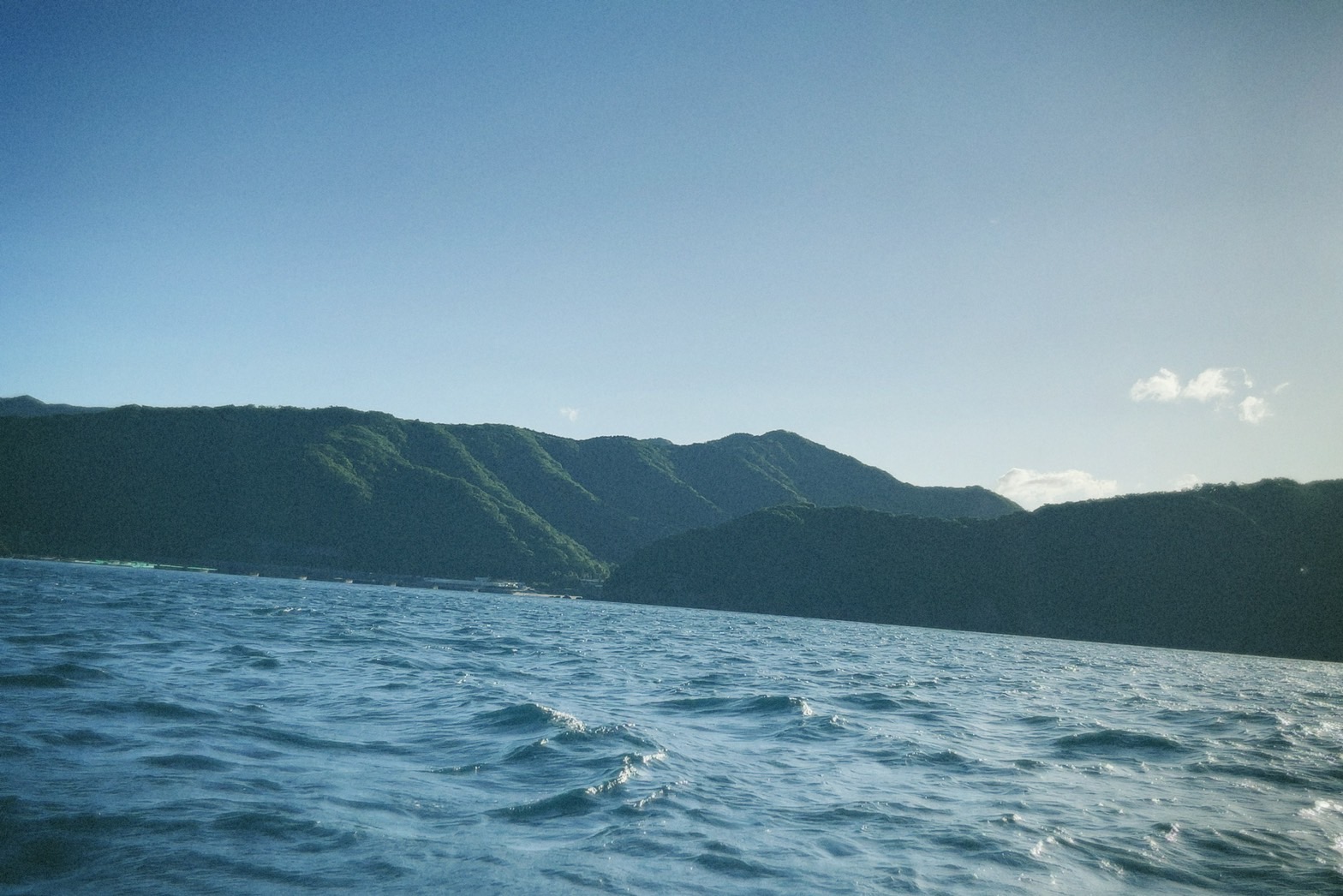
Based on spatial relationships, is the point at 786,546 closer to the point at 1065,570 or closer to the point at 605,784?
the point at 1065,570

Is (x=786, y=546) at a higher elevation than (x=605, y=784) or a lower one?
higher

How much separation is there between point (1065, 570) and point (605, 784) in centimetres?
14802

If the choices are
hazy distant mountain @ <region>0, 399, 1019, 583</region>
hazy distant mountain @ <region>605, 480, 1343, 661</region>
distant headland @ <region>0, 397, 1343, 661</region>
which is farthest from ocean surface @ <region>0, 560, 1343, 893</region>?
hazy distant mountain @ <region>0, 399, 1019, 583</region>

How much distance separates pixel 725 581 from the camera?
16788 cm

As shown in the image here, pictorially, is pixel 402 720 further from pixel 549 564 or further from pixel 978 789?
pixel 549 564

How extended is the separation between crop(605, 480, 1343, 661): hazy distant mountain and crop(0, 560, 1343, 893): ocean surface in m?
113

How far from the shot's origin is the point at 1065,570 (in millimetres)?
Result: 138375

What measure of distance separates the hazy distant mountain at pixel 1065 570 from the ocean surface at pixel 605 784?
113 meters

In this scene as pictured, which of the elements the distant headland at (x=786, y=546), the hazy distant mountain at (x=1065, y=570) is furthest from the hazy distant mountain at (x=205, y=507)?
the hazy distant mountain at (x=1065, y=570)

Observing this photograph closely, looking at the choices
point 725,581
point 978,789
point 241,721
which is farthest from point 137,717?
point 725,581

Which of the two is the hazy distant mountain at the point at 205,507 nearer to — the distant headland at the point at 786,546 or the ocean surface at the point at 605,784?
the distant headland at the point at 786,546

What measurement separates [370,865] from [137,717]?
9139 millimetres

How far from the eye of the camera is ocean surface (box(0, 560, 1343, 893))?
866cm

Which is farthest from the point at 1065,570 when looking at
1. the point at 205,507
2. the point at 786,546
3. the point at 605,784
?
the point at 205,507
